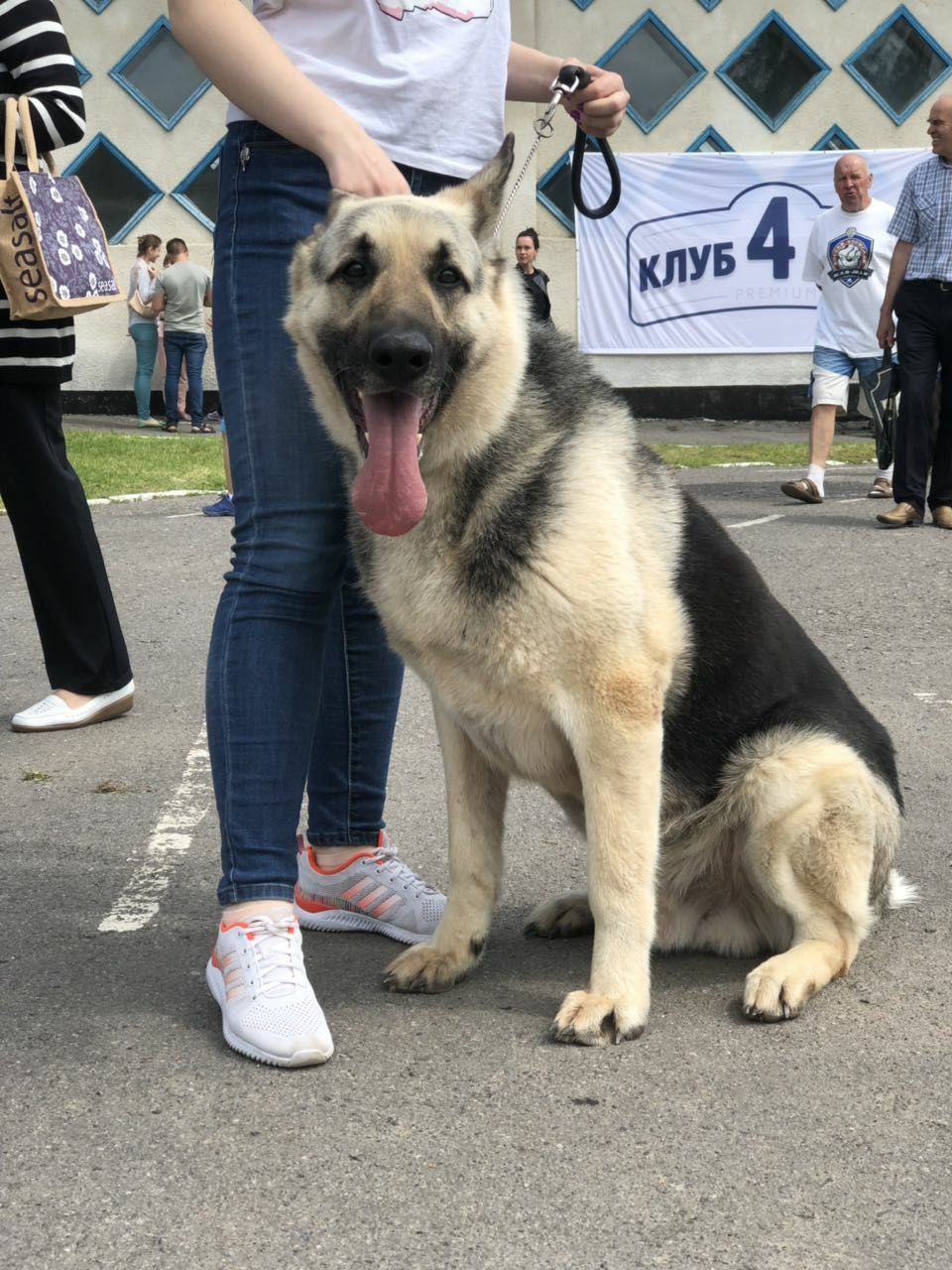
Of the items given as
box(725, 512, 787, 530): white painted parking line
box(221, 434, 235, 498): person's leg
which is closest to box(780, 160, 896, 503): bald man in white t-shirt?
box(725, 512, 787, 530): white painted parking line

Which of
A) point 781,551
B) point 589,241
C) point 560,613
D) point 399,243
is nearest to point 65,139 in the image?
point 399,243

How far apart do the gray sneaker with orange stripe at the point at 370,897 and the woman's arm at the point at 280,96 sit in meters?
1.55

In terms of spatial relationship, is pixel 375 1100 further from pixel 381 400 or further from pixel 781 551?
pixel 781 551

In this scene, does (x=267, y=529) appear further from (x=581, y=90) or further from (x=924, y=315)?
(x=924, y=315)

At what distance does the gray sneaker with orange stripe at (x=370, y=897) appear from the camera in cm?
338

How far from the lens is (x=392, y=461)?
8.74 ft

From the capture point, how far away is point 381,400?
2662 mm

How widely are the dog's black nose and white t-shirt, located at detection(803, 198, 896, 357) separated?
29.2ft

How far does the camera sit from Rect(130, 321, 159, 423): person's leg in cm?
1967

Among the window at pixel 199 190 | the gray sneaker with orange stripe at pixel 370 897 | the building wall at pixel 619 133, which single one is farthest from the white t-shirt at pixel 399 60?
the window at pixel 199 190

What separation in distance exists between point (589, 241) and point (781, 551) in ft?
39.8

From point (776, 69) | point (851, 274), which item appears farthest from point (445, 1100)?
point (776, 69)

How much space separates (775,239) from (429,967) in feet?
59.4

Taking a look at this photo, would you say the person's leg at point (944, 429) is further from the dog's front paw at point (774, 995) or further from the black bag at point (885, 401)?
the dog's front paw at point (774, 995)
